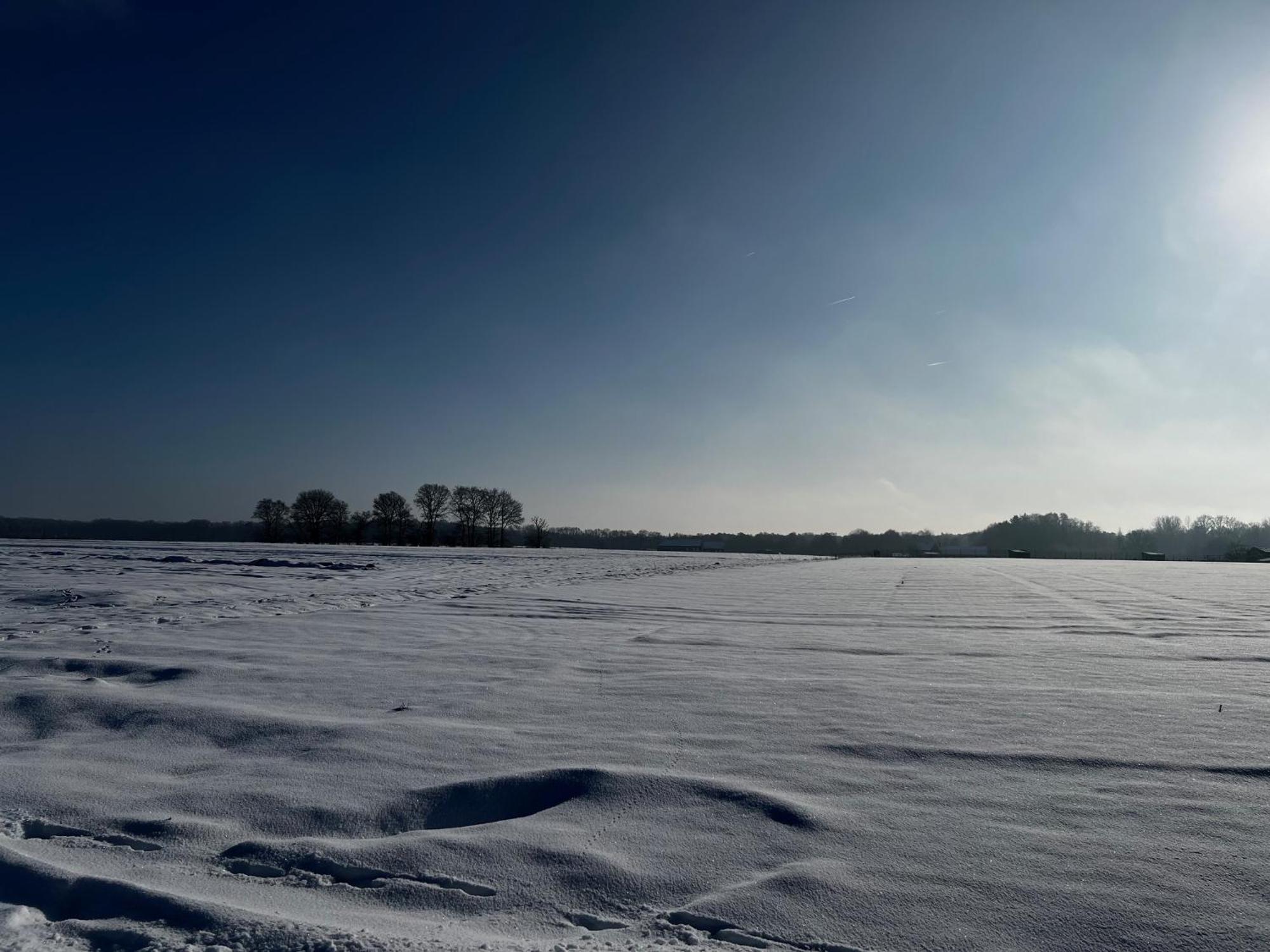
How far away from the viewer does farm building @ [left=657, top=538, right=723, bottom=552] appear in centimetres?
9538

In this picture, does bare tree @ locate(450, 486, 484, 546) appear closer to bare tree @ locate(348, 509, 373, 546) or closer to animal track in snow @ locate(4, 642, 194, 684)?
bare tree @ locate(348, 509, 373, 546)

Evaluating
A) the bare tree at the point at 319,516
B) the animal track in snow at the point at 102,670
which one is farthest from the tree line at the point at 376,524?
the animal track in snow at the point at 102,670

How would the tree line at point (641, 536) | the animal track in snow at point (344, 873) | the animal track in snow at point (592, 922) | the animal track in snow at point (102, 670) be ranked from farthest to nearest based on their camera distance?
the tree line at point (641, 536)
the animal track in snow at point (102, 670)
the animal track in snow at point (344, 873)
the animal track in snow at point (592, 922)

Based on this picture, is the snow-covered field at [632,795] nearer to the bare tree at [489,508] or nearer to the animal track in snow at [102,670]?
the animal track in snow at [102,670]

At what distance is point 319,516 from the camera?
8025 cm

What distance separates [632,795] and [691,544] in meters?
99.0

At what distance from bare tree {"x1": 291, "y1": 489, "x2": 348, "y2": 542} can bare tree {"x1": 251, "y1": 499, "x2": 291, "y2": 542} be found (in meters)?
1.10

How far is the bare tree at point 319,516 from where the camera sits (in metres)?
80.1

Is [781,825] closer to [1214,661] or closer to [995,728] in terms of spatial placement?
→ [995,728]

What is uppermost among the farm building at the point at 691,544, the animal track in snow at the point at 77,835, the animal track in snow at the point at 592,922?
the animal track in snow at the point at 592,922

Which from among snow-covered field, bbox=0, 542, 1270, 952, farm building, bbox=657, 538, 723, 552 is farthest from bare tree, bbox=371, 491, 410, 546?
snow-covered field, bbox=0, 542, 1270, 952

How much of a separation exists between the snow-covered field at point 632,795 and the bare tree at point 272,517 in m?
84.8

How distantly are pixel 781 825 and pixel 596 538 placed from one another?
364 ft

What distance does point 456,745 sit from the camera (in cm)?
279
